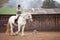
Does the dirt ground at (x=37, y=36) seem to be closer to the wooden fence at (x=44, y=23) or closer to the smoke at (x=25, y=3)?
the wooden fence at (x=44, y=23)

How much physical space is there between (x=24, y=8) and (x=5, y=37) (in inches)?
28.4

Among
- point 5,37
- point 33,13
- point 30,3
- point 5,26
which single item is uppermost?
point 30,3

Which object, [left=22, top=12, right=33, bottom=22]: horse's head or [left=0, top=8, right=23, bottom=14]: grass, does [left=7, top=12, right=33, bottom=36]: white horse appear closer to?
[left=22, top=12, right=33, bottom=22]: horse's head

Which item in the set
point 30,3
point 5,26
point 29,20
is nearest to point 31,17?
point 29,20

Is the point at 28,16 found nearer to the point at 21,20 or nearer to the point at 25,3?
the point at 21,20

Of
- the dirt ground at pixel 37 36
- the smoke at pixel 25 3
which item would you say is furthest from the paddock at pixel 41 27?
the smoke at pixel 25 3

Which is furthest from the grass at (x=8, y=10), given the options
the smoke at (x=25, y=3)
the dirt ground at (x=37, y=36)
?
the dirt ground at (x=37, y=36)

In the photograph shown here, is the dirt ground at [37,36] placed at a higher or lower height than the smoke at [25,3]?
lower

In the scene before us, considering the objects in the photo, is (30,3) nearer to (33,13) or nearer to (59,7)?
(33,13)

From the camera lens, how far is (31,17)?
11.1ft

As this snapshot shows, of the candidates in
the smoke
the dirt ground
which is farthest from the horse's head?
the dirt ground

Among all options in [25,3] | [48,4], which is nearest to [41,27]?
[48,4]

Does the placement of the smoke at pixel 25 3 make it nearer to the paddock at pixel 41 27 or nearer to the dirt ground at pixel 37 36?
the paddock at pixel 41 27

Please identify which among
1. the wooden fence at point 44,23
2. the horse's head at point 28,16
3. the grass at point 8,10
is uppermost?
the grass at point 8,10
